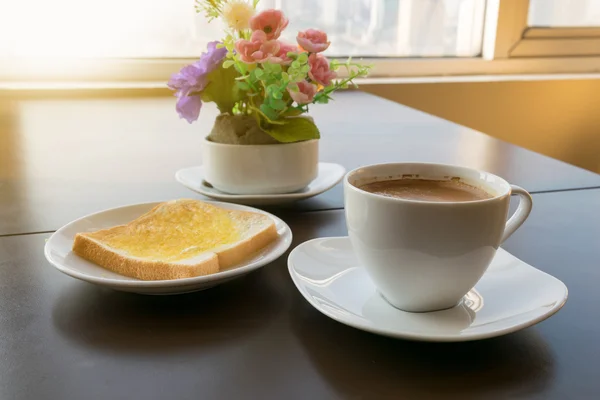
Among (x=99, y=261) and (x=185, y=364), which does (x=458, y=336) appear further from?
(x=99, y=261)

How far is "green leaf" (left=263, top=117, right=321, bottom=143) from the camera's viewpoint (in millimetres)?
815

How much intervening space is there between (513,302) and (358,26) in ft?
7.09

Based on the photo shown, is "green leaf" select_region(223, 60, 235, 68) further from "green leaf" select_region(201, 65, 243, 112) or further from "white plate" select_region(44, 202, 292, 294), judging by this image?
"white plate" select_region(44, 202, 292, 294)

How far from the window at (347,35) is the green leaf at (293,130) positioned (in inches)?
64.3

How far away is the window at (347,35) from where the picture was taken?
2215mm

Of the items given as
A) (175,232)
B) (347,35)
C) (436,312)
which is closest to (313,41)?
(175,232)

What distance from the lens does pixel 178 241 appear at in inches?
24.2

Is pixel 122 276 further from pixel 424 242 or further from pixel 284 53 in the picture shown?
pixel 284 53

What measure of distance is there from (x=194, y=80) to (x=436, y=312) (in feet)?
1.57

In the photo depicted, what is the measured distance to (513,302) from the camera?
51 centimetres

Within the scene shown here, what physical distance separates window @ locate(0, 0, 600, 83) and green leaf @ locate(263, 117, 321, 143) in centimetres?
163

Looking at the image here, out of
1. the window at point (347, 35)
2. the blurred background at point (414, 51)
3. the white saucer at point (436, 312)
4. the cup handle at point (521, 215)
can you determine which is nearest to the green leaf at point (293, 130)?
the white saucer at point (436, 312)

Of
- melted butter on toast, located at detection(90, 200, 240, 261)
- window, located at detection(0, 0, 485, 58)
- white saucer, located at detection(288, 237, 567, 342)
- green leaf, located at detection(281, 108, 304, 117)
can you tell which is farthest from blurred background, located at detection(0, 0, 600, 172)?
white saucer, located at detection(288, 237, 567, 342)

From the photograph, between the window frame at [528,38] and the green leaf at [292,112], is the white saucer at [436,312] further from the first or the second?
the window frame at [528,38]
